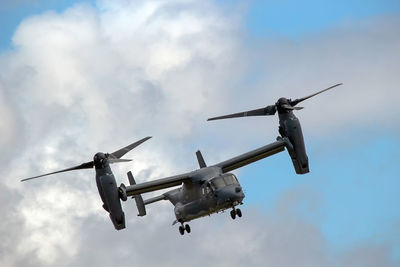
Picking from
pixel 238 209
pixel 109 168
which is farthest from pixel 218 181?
pixel 109 168

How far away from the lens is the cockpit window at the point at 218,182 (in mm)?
52781

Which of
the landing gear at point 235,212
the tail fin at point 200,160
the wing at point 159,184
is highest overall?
the tail fin at point 200,160

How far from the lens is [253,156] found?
57875 millimetres

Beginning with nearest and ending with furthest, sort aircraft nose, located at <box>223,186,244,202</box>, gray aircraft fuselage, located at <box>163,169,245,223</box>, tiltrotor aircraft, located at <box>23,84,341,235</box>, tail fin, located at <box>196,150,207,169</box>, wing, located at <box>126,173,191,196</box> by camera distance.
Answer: aircraft nose, located at <box>223,186,244,202</box> → gray aircraft fuselage, located at <box>163,169,245,223</box> → tiltrotor aircraft, located at <box>23,84,341,235</box> → wing, located at <box>126,173,191,196</box> → tail fin, located at <box>196,150,207,169</box>

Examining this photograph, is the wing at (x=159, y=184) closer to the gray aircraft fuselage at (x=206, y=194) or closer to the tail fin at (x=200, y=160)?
the gray aircraft fuselage at (x=206, y=194)

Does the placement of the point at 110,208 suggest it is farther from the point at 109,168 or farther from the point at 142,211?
the point at 142,211

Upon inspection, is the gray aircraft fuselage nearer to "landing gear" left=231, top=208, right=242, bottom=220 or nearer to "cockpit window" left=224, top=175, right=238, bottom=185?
"cockpit window" left=224, top=175, right=238, bottom=185

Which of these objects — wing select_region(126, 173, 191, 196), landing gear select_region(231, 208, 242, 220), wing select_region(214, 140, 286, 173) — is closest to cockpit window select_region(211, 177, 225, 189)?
landing gear select_region(231, 208, 242, 220)

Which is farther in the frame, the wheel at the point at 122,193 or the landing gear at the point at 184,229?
the landing gear at the point at 184,229

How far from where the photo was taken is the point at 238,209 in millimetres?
53125

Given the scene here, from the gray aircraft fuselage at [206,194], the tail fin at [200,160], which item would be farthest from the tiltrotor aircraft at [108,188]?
the tail fin at [200,160]

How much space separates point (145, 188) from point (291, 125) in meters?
9.34

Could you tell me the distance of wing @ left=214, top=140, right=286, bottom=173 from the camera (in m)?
57.0

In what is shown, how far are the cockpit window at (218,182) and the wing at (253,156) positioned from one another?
10.9ft
